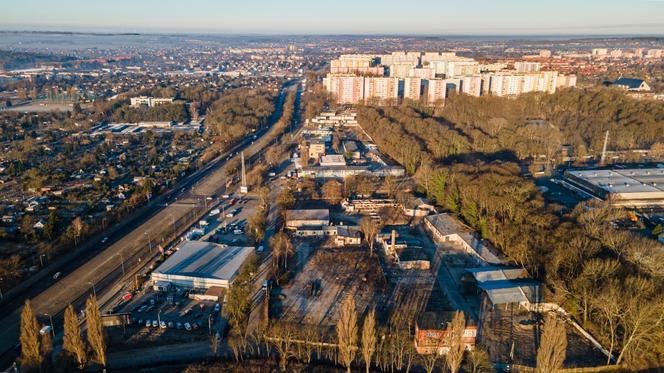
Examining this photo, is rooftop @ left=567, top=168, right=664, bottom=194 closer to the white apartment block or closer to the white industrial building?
the white industrial building

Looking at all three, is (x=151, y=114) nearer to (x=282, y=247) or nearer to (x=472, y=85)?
(x=282, y=247)

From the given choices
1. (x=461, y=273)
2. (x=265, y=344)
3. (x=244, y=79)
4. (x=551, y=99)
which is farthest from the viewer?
(x=244, y=79)

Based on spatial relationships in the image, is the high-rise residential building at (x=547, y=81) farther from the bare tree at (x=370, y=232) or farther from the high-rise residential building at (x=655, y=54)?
the high-rise residential building at (x=655, y=54)

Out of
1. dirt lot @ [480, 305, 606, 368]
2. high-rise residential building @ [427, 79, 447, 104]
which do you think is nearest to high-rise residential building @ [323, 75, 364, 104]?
high-rise residential building @ [427, 79, 447, 104]

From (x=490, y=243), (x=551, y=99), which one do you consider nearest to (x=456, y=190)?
(x=490, y=243)

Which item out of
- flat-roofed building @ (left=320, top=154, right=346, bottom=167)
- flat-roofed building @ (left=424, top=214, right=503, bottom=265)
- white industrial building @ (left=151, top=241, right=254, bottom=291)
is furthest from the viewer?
flat-roofed building @ (left=320, top=154, right=346, bottom=167)

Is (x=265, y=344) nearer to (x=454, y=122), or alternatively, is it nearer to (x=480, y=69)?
(x=454, y=122)
